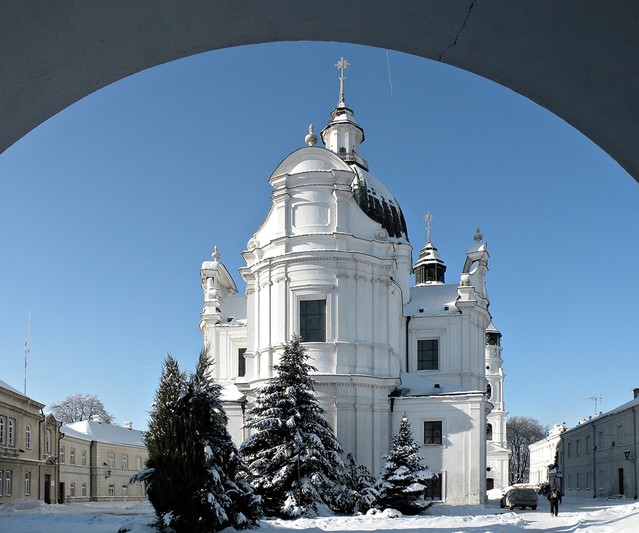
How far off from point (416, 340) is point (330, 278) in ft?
32.6

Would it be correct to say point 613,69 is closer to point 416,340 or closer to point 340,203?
point 340,203

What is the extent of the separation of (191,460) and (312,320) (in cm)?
1628

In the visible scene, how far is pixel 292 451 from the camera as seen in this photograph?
27594 millimetres

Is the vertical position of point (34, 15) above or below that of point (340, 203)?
below

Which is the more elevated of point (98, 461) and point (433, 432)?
point (433, 432)

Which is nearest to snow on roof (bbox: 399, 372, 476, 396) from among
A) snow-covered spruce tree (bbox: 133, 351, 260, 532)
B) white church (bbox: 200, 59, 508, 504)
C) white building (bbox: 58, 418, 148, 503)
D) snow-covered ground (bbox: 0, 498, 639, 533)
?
white church (bbox: 200, 59, 508, 504)

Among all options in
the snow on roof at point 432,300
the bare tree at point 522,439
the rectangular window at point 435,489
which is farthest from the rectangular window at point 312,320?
the bare tree at point 522,439

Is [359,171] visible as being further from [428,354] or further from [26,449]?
[26,449]

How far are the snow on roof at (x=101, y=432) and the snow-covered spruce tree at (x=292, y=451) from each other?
28940mm

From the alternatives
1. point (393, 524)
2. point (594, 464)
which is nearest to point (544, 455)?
point (594, 464)

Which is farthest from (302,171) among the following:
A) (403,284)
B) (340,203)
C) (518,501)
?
(518,501)

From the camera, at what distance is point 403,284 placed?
148ft

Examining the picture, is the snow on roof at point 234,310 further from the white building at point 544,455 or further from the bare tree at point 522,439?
the bare tree at point 522,439

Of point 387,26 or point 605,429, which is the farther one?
point 605,429
